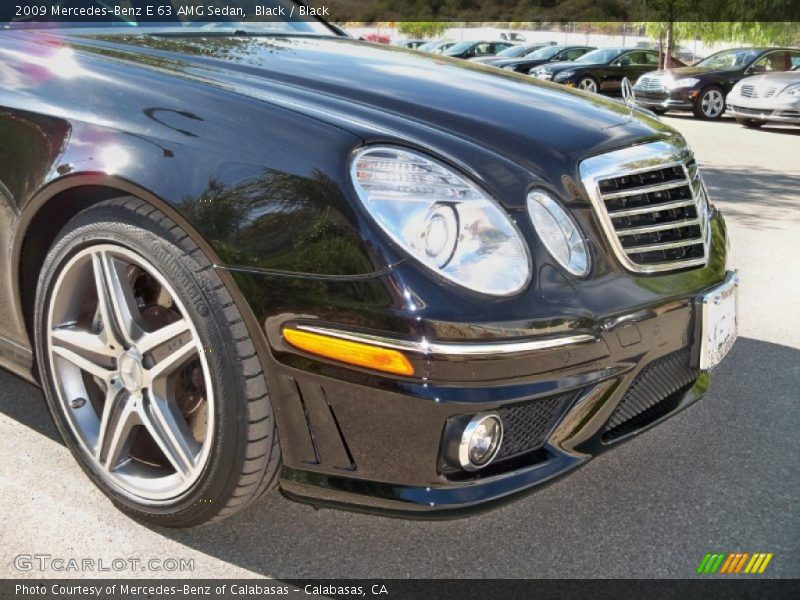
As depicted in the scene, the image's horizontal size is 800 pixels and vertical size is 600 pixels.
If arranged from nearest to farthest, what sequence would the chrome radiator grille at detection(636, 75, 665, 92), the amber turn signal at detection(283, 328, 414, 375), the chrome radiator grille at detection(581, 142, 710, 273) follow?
1. the amber turn signal at detection(283, 328, 414, 375)
2. the chrome radiator grille at detection(581, 142, 710, 273)
3. the chrome radiator grille at detection(636, 75, 665, 92)

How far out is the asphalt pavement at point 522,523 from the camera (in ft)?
7.69

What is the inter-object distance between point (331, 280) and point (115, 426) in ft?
2.84

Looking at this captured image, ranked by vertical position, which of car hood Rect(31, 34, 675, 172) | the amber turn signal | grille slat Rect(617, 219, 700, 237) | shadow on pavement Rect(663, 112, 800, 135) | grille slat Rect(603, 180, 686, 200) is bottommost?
shadow on pavement Rect(663, 112, 800, 135)

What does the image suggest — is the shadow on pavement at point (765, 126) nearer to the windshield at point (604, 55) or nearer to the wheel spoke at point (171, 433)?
the windshield at point (604, 55)

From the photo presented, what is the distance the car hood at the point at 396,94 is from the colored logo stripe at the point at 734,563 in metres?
1.11

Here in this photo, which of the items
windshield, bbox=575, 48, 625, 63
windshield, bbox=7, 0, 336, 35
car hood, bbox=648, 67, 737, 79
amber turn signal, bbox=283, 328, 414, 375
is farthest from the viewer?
windshield, bbox=575, 48, 625, 63

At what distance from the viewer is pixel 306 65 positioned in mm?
2723

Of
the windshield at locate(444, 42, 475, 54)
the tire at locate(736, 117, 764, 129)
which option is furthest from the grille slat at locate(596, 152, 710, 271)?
the windshield at locate(444, 42, 475, 54)

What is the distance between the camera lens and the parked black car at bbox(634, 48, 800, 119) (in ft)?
49.7

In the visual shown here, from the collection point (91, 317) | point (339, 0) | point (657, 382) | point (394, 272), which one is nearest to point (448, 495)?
point (394, 272)

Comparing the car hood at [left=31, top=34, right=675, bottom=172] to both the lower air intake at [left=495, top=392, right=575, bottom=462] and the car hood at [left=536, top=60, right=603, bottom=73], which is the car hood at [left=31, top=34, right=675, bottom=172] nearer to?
the lower air intake at [left=495, top=392, right=575, bottom=462]

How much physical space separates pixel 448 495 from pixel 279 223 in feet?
2.43

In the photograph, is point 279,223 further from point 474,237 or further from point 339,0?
point 339,0

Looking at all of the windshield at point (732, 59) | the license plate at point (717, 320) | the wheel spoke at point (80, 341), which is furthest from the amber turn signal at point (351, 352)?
the windshield at point (732, 59)
